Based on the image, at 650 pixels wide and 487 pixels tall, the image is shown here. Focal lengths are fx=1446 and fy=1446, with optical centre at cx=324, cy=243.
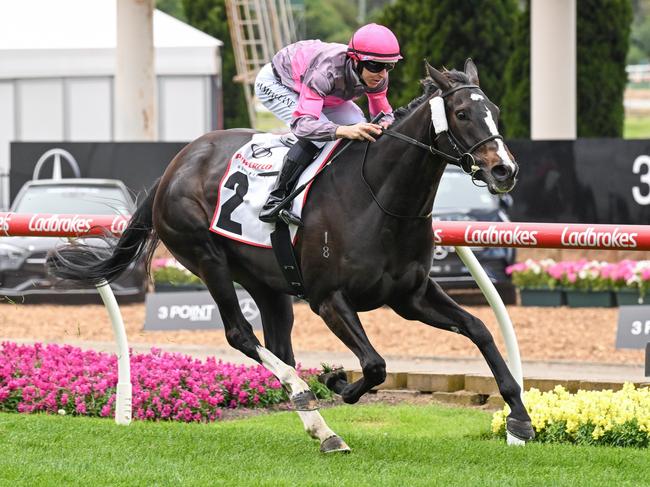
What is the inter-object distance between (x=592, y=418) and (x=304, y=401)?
4.73 ft

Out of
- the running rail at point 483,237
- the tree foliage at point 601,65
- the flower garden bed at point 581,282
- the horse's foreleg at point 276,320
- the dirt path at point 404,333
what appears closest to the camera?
the running rail at point 483,237

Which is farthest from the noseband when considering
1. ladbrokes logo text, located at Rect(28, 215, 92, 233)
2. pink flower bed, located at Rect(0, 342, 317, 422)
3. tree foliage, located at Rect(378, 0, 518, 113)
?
tree foliage, located at Rect(378, 0, 518, 113)

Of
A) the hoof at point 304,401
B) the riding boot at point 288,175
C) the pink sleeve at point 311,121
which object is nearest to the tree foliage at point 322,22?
the riding boot at point 288,175

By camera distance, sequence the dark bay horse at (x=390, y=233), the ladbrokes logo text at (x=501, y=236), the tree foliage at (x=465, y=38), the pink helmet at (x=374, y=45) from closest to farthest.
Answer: the dark bay horse at (x=390, y=233)
the pink helmet at (x=374, y=45)
the ladbrokes logo text at (x=501, y=236)
the tree foliage at (x=465, y=38)

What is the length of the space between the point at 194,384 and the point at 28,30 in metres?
16.0

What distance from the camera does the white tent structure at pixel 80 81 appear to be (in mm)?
22859

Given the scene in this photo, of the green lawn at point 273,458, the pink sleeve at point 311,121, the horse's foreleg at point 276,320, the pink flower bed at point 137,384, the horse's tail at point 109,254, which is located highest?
the pink sleeve at point 311,121

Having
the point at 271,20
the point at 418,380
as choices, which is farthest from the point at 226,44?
the point at 418,380

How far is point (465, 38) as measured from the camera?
72.7 feet

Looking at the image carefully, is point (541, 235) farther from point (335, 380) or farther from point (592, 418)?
point (335, 380)

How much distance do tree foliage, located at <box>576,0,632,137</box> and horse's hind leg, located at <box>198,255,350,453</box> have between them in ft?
48.8

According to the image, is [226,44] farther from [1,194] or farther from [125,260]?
[125,260]

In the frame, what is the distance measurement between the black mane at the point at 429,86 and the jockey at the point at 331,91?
0.14 m

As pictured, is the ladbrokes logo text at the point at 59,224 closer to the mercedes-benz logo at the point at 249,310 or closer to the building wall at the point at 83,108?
the mercedes-benz logo at the point at 249,310
